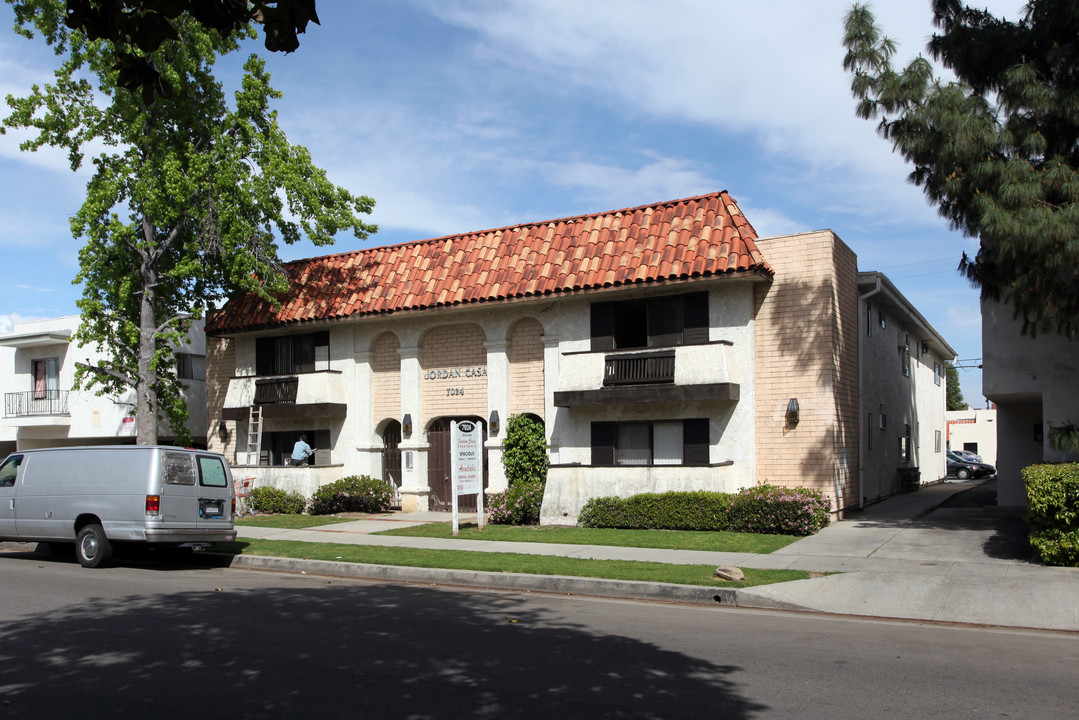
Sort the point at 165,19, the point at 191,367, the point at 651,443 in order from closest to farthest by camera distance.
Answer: the point at 165,19, the point at 651,443, the point at 191,367

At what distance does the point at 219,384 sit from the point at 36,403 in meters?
12.7

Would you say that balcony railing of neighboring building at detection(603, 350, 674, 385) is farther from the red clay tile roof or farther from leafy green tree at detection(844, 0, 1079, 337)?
leafy green tree at detection(844, 0, 1079, 337)

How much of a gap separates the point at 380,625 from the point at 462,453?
853 cm

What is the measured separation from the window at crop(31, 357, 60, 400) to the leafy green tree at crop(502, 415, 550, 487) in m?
21.8

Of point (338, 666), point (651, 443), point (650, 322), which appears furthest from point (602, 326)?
point (338, 666)

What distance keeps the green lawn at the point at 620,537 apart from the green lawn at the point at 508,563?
6.46 ft

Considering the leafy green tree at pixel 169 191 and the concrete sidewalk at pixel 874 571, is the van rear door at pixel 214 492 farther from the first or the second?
the leafy green tree at pixel 169 191

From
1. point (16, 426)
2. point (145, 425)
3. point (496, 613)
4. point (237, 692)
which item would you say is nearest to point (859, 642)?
point (496, 613)

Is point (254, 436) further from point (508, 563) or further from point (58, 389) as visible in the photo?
point (58, 389)

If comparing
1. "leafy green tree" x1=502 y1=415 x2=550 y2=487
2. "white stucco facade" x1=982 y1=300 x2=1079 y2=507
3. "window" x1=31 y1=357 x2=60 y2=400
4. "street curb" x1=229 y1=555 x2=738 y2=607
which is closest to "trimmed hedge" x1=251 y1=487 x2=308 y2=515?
"leafy green tree" x1=502 y1=415 x2=550 y2=487

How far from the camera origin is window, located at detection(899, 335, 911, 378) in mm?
26812

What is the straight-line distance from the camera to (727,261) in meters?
17.9

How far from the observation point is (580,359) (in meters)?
19.5

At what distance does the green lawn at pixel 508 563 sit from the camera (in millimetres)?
11789
